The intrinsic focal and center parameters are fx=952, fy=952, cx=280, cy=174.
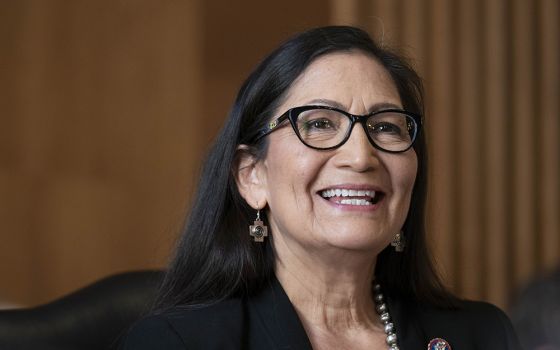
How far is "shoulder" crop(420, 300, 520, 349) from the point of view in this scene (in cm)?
229

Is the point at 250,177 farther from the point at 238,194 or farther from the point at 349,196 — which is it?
the point at 349,196

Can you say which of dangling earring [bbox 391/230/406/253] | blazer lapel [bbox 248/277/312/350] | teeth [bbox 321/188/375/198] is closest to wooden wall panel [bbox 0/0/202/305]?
dangling earring [bbox 391/230/406/253]

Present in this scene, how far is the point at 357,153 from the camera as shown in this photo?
2.00 m

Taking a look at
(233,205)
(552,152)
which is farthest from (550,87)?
(233,205)

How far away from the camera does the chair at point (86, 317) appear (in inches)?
81.3

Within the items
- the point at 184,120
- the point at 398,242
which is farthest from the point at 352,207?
the point at 184,120

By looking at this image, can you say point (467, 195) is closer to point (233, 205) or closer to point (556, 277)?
point (233, 205)

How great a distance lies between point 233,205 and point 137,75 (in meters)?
2.19

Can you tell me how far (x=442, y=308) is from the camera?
2371mm

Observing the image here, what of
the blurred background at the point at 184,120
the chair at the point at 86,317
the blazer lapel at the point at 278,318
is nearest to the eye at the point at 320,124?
the blazer lapel at the point at 278,318

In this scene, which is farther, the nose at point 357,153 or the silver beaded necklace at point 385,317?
the silver beaded necklace at point 385,317

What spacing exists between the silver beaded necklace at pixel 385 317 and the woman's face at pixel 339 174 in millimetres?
246

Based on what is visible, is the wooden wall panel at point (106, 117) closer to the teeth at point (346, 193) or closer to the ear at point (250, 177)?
the ear at point (250, 177)

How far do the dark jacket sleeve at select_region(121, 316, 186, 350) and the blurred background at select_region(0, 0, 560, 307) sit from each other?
213 cm
